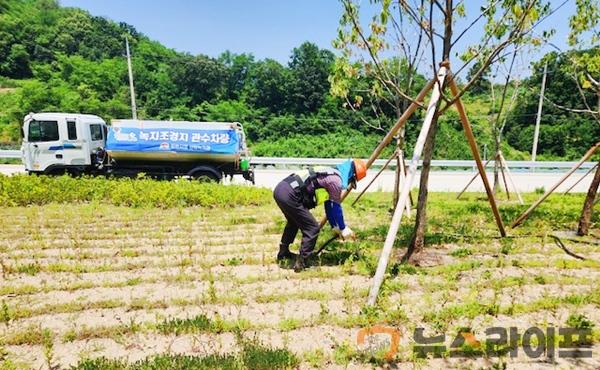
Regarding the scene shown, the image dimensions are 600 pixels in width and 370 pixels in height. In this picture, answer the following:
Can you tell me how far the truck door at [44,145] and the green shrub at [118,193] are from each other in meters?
2.19

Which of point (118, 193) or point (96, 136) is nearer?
point (118, 193)

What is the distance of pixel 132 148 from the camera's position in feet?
43.7

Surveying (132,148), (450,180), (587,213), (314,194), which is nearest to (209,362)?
(314,194)

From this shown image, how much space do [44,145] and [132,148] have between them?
3114 millimetres

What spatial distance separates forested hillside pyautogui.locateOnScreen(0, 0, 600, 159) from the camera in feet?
108

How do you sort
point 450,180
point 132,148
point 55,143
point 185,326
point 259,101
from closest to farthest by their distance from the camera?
point 185,326
point 55,143
point 132,148
point 450,180
point 259,101

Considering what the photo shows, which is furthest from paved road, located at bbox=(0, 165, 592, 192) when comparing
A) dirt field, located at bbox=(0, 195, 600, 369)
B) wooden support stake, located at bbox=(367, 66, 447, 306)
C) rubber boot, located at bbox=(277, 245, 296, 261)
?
wooden support stake, located at bbox=(367, 66, 447, 306)

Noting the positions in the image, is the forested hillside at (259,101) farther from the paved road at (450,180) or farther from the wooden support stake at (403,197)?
the wooden support stake at (403,197)

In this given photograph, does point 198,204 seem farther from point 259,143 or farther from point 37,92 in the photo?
point 37,92

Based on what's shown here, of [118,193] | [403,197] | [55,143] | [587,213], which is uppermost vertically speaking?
[55,143]

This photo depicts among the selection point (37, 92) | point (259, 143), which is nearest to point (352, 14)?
point (259, 143)

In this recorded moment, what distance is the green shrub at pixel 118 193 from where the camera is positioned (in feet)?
33.0

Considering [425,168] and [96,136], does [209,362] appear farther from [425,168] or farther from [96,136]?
[96,136]

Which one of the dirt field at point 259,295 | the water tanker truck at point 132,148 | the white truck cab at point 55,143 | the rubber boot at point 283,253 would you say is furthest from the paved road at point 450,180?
the rubber boot at point 283,253
